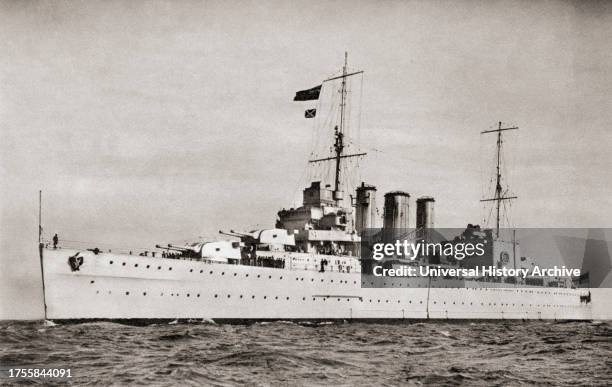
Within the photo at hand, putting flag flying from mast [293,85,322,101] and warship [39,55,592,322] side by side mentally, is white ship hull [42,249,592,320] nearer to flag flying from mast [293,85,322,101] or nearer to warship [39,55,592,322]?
warship [39,55,592,322]

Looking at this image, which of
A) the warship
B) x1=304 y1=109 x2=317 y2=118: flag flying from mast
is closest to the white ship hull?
the warship

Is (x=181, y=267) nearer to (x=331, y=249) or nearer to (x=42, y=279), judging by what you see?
(x=42, y=279)

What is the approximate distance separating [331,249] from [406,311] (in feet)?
14.9

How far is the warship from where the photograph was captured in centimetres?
1953

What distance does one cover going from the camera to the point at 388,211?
3259 centimetres

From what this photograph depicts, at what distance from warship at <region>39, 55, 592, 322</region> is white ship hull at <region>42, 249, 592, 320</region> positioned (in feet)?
0.11

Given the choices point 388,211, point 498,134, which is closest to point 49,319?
point 388,211

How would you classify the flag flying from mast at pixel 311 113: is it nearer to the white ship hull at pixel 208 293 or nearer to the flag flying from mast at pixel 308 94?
the flag flying from mast at pixel 308 94

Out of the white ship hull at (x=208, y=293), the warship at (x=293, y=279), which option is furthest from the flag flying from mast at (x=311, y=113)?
the white ship hull at (x=208, y=293)

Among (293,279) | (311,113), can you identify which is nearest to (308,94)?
(311,113)

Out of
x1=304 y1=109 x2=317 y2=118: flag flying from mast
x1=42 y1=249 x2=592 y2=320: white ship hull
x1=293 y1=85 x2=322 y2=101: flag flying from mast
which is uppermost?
x1=293 y1=85 x2=322 y2=101: flag flying from mast

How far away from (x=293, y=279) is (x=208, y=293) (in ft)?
12.6

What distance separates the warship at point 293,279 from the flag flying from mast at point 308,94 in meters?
0.06

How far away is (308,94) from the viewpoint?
25203mm
